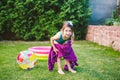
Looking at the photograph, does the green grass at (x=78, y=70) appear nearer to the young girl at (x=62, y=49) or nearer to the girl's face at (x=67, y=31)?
the young girl at (x=62, y=49)

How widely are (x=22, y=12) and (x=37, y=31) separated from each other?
93cm

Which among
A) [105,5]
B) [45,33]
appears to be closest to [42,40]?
[45,33]

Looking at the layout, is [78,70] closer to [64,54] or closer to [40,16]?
[64,54]

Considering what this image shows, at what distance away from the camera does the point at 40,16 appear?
36.8ft

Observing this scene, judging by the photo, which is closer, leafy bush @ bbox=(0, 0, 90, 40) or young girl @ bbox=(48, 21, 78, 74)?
young girl @ bbox=(48, 21, 78, 74)

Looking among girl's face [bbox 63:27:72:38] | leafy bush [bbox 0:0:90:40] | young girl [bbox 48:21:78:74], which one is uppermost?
girl's face [bbox 63:27:72:38]

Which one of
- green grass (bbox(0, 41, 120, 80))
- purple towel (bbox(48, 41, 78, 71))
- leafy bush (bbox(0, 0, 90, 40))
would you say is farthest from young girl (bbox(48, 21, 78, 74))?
leafy bush (bbox(0, 0, 90, 40))

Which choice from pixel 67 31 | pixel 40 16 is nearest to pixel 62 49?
pixel 67 31

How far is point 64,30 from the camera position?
486 centimetres

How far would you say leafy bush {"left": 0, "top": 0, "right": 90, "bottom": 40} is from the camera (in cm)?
1100

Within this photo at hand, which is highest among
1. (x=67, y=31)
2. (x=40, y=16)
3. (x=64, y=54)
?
(x=67, y=31)

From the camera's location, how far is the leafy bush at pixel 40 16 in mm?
11000

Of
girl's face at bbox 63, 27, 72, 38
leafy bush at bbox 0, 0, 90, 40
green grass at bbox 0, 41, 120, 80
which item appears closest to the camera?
green grass at bbox 0, 41, 120, 80

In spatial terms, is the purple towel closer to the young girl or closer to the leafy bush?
the young girl
